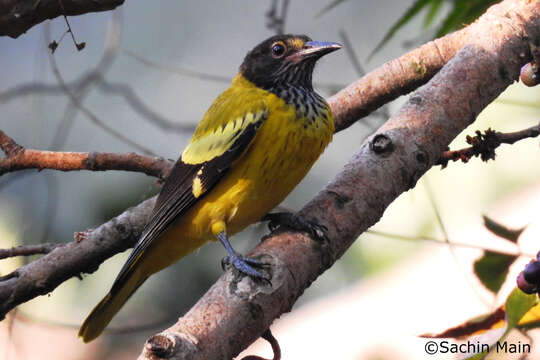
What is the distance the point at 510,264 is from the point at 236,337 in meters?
0.73

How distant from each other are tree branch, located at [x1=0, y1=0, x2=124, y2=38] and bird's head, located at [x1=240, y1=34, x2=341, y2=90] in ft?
2.66

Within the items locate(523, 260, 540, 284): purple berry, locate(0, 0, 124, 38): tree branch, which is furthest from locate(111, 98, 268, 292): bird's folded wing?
locate(523, 260, 540, 284): purple berry

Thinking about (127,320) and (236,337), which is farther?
(127,320)

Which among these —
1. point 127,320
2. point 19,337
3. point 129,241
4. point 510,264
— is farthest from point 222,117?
point 127,320

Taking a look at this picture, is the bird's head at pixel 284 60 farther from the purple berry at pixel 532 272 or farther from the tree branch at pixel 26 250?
the purple berry at pixel 532 272

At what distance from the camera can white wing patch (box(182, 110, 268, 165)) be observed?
2391 millimetres

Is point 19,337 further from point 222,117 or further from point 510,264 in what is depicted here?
point 510,264

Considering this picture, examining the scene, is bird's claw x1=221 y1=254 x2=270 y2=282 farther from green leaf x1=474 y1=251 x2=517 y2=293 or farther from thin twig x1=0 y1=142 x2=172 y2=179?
thin twig x1=0 y1=142 x2=172 y2=179

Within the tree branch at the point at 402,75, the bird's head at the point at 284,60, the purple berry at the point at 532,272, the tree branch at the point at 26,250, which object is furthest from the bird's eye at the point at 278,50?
the purple berry at the point at 532,272

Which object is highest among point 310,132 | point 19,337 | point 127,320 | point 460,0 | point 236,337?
point 460,0

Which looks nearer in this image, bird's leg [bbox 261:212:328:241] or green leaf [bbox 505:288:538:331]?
green leaf [bbox 505:288:538:331]

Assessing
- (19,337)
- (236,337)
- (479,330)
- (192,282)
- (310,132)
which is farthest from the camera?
(192,282)

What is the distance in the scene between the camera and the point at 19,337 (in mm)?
3186

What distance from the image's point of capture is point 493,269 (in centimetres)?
167
